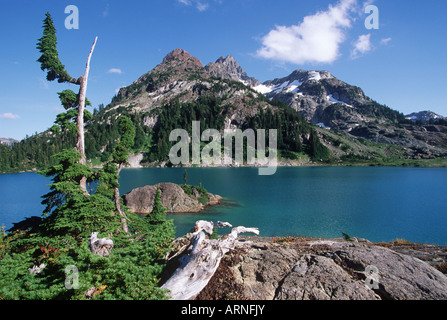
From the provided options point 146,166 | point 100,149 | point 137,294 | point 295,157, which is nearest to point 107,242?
point 137,294

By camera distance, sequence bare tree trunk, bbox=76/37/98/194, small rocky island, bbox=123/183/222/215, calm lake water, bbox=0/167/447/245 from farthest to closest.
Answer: small rocky island, bbox=123/183/222/215 → calm lake water, bbox=0/167/447/245 → bare tree trunk, bbox=76/37/98/194

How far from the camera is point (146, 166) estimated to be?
176 m

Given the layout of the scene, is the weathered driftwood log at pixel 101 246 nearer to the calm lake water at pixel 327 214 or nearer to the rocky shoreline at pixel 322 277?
the rocky shoreline at pixel 322 277

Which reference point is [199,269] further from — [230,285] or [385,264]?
[385,264]

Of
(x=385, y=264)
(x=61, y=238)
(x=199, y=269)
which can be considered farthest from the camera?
(x=61, y=238)

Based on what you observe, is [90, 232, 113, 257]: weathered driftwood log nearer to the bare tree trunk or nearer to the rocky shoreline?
the rocky shoreline

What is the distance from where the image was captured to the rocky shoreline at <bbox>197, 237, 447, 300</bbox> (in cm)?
722

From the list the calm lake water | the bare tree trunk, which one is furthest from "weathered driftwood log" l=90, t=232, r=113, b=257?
the calm lake water

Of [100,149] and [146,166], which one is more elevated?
[100,149]

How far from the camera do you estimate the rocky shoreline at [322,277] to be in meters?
7.22

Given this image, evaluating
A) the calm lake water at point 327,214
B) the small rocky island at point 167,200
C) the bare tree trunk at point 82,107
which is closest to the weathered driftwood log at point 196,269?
the bare tree trunk at point 82,107

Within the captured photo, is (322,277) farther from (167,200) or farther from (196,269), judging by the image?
(167,200)
